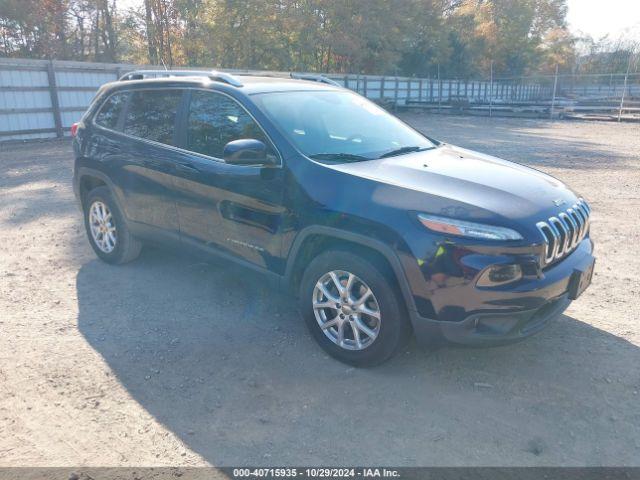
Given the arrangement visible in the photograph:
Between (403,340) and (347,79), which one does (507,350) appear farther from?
(347,79)

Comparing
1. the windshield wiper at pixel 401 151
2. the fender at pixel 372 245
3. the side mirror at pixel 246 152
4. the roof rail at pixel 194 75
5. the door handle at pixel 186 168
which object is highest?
the roof rail at pixel 194 75

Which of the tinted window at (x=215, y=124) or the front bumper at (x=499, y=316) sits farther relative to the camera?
the tinted window at (x=215, y=124)

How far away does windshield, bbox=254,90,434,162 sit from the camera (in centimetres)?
385

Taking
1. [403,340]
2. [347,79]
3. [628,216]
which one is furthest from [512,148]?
[347,79]

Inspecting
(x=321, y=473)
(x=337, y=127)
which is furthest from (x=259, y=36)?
(x=321, y=473)

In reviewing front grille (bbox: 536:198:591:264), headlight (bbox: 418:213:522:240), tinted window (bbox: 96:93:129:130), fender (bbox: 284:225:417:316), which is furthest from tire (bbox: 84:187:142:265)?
front grille (bbox: 536:198:591:264)

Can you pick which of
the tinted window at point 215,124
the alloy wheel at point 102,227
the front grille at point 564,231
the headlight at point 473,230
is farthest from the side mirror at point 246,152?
the alloy wheel at point 102,227

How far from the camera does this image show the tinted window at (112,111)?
5133 millimetres

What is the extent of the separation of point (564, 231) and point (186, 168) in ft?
9.23

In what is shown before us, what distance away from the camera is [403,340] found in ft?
10.9

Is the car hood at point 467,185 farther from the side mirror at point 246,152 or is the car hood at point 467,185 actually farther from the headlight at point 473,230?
the side mirror at point 246,152

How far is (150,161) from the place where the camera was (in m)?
4.62

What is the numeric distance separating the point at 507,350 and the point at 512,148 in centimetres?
1226

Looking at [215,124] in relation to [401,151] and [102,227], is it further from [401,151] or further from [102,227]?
[102,227]
